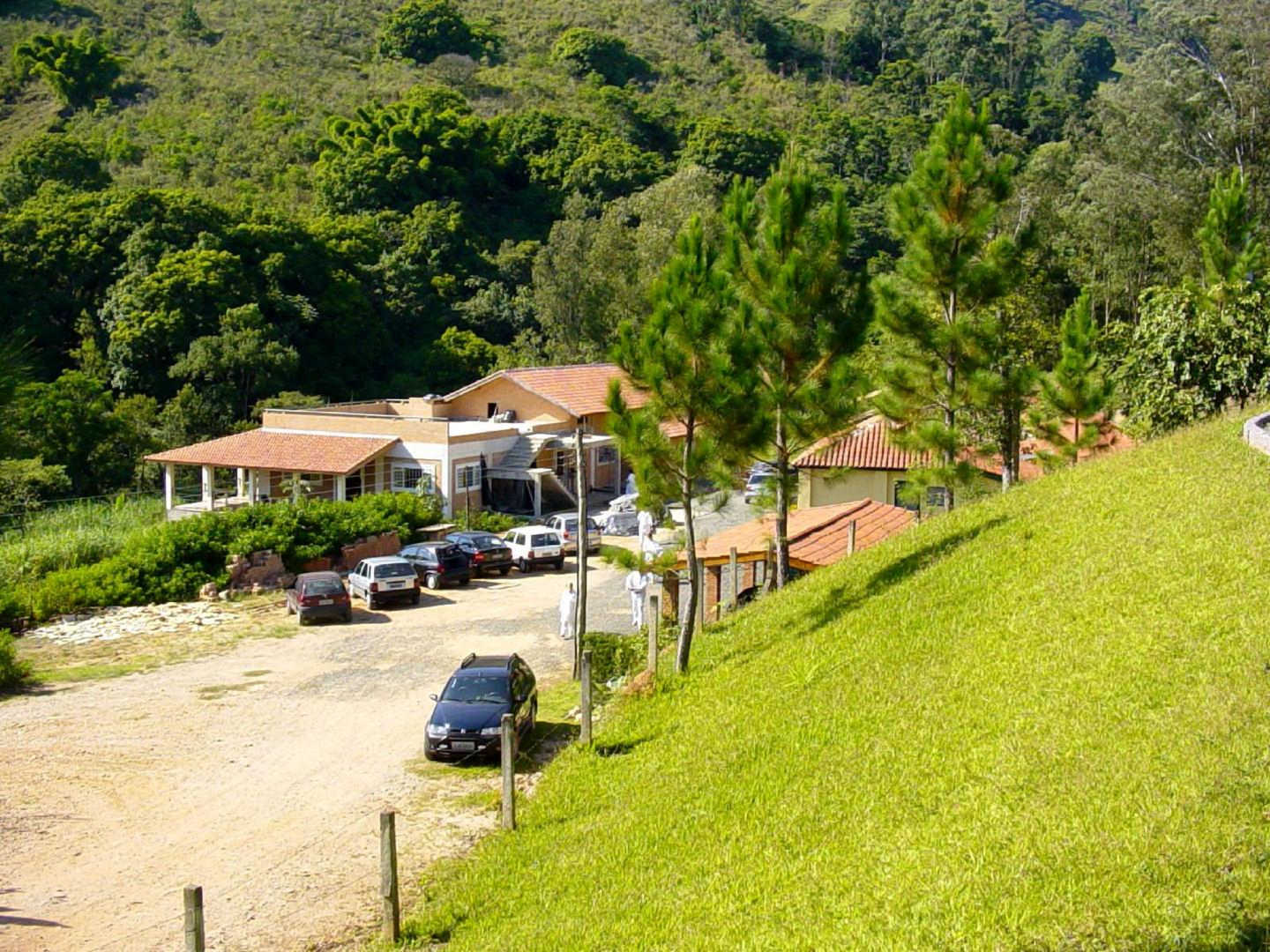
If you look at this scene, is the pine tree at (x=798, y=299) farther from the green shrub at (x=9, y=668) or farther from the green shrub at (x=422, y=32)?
the green shrub at (x=422, y=32)

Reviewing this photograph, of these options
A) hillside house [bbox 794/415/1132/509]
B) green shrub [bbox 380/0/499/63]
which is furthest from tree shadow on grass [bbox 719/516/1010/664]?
green shrub [bbox 380/0/499/63]

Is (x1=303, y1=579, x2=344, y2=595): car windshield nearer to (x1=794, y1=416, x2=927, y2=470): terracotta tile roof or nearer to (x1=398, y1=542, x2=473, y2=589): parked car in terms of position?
(x1=398, y1=542, x2=473, y2=589): parked car

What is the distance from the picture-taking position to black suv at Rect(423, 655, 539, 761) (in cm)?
1590

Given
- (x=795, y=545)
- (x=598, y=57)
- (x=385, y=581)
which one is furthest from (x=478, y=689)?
(x=598, y=57)

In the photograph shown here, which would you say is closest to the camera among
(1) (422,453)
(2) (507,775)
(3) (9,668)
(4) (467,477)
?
(2) (507,775)

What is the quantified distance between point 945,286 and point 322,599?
14.9 metres

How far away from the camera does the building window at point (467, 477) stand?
39.1 m

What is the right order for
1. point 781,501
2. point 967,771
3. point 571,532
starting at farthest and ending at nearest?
point 571,532 < point 781,501 < point 967,771

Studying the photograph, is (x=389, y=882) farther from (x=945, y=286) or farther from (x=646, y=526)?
(x=646, y=526)

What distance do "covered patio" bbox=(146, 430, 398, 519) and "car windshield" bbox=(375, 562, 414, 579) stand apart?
8.44 m

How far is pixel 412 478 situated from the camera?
128 feet

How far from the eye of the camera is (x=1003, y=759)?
29.0ft

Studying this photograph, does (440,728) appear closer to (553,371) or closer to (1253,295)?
(1253,295)

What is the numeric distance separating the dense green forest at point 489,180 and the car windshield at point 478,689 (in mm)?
6834
